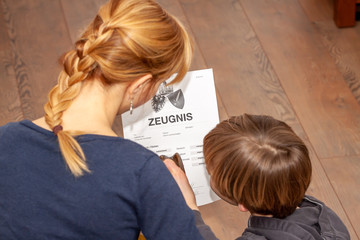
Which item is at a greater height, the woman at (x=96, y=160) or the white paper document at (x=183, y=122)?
the woman at (x=96, y=160)

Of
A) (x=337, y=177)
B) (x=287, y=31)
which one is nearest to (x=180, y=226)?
(x=337, y=177)

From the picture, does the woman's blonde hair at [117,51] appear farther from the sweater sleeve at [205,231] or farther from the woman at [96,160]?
the sweater sleeve at [205,231]

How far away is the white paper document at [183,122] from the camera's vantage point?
132 cm

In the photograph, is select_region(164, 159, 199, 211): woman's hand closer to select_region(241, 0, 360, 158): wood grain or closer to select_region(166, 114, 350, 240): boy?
select_region(166, 114, 350, 240): boy

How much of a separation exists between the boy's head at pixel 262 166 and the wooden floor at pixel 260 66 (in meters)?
0.45

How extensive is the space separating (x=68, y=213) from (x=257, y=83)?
1075 mm

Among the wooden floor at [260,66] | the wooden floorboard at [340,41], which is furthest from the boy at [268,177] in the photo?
the wooden floorboard at [340,41]

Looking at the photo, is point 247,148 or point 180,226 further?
point 247,148

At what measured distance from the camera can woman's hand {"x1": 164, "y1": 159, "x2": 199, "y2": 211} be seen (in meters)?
1.07

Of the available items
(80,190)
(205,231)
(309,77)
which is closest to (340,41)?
(309,77)

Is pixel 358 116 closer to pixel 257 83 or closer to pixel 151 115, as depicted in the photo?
pixel 257 83

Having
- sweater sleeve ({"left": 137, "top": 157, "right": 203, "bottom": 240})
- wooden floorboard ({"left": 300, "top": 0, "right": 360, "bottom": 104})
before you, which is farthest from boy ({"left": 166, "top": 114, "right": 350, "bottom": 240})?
wooden floorboard ({"left": 300, "top": 0, "right": 360, "bottom": 104})

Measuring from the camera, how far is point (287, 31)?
1.89 m

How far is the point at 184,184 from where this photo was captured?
43.5 inches
